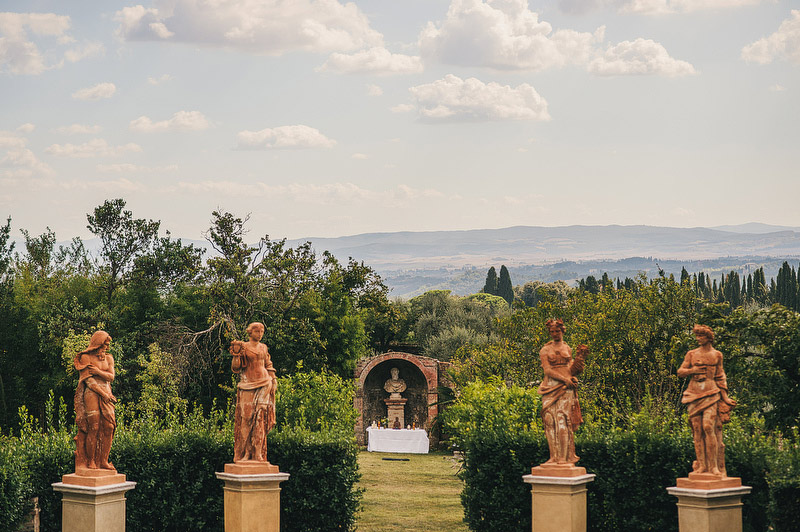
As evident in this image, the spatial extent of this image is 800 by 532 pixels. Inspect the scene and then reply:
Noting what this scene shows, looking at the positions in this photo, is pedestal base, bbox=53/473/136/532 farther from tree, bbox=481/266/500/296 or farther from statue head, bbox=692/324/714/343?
tree, bbox=481/266/500/296

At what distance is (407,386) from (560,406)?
26.6 metres

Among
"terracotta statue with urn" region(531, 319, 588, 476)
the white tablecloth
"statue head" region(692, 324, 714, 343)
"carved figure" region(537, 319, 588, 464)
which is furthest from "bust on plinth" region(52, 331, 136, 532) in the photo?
the white tablecloth

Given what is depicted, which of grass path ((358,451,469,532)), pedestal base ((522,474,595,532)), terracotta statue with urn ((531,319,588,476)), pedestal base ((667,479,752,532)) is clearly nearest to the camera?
pedestal base ((667,479,752,532))

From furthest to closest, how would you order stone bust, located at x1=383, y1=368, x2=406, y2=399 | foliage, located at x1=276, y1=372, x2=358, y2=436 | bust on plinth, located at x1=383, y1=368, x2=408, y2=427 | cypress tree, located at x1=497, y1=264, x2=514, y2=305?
cypress tree, located at x1=497, y1=264, x2=514, y2=305
stone bust, located at x1=383, y1=368, x2=406, y2=399
bust on plinth, located at x1=383, y1=368, x2=408, y2=427
foliage, located at x1=276, y1=372, x2=358, y2=436

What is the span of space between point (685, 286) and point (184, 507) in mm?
17979

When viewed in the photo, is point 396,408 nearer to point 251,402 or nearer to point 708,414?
point 251,402

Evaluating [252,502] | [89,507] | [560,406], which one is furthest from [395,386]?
[89,507]

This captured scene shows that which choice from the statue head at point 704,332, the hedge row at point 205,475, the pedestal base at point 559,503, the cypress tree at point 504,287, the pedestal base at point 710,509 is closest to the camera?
the pedestal base at point 710,509

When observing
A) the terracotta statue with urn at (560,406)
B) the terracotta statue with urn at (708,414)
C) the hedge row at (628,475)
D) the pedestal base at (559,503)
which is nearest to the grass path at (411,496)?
the hedge row at (628,475)

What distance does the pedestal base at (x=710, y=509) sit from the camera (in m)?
13.4

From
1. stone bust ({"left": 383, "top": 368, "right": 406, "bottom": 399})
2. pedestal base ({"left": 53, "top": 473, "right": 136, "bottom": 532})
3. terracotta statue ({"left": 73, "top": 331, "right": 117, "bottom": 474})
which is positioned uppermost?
terracotta statue ({"left": 73, "top": 331, "right": 117, "bottom": 474})

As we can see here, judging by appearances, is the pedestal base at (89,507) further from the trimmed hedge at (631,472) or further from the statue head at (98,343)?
the trimmed hedge at (631,472)

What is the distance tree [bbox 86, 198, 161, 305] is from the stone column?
81.5 ft

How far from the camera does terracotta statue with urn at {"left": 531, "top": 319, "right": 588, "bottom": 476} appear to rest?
48.8 feet
